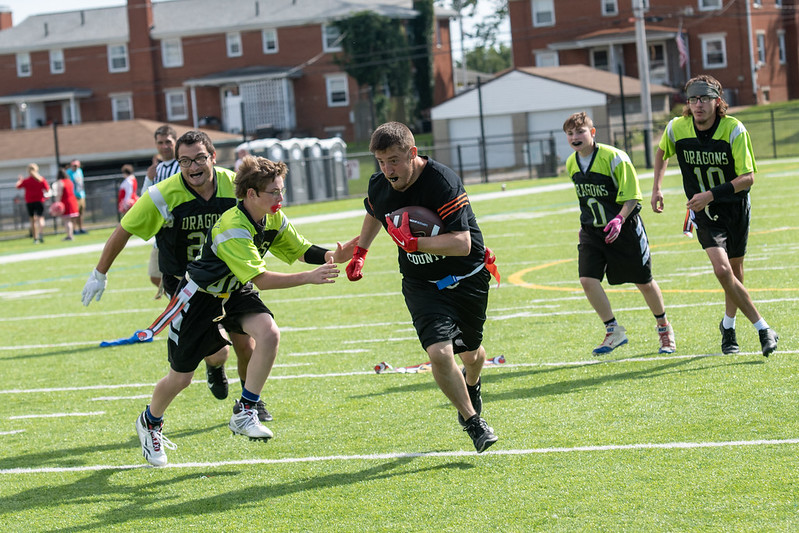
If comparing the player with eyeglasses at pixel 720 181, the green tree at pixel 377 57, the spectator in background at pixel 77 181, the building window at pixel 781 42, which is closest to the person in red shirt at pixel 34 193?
the spectator in background at pixel 77 181

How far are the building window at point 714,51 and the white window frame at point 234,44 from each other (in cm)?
2546

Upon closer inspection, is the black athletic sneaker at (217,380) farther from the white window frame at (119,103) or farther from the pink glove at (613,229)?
the white window frame at (119,103)

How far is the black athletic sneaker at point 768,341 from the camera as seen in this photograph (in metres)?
7.57

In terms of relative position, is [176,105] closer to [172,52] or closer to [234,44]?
[172,52]

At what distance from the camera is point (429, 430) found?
21.3 feet

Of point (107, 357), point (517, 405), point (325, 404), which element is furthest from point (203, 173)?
point (107, 357)

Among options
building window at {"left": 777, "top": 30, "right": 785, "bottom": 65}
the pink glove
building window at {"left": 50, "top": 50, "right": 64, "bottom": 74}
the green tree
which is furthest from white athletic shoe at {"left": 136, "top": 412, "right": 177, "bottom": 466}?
building window at {"left": 50, "top": 50, "right": 64, "bottom": 74}

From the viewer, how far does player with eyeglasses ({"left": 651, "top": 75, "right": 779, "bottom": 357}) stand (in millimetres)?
7773

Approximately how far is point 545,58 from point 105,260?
55.6m

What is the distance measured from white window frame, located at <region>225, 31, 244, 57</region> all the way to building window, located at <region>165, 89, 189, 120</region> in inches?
142

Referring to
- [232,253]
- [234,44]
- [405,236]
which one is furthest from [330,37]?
[405,236]

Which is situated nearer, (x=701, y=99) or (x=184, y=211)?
(x=184, y=211)

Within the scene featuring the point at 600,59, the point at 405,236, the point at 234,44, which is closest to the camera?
the point at 405,236

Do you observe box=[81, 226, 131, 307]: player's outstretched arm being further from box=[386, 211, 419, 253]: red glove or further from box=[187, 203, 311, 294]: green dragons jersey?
box=[386, 211, 419, 253]: red glove
